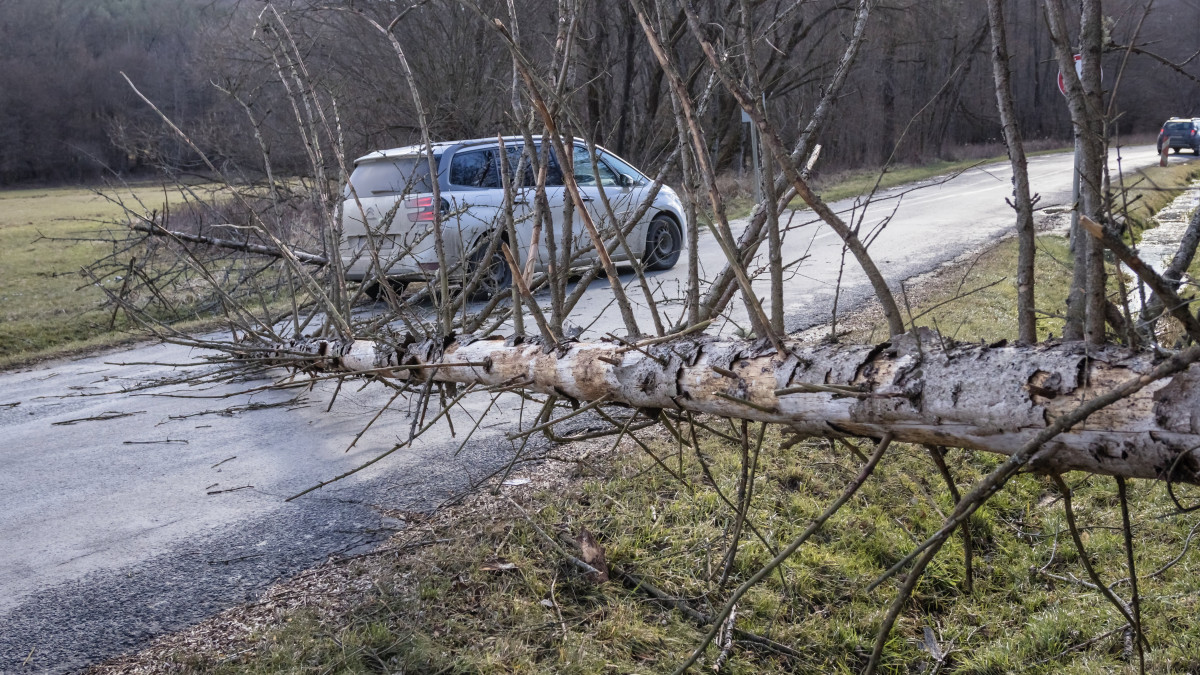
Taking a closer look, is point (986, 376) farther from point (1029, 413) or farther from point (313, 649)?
point (313, 649)

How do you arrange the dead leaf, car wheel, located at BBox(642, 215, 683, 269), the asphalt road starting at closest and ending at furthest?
the asphalt road < the dead leaf < car wheel, located at BBox(642, 215, 683, 269)

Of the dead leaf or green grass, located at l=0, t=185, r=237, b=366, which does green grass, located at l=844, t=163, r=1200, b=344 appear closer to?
the dead leaf

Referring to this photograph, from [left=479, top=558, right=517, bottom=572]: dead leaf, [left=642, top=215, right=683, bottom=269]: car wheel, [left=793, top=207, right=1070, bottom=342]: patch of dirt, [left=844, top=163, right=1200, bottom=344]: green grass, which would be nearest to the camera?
[left=479, top=558, right=517, bottom=572]: dead leaf

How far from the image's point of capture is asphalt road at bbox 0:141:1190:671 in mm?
3160

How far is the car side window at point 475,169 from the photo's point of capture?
941 cm

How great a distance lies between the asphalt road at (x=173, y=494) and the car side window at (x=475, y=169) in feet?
12.4

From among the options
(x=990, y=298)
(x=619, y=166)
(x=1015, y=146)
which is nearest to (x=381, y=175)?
(x=619, y=166)

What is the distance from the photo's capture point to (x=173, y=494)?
169 inches

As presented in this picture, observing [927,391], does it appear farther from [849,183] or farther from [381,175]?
[849,183]

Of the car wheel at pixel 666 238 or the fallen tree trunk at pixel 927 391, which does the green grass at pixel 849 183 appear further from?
the fallen tree trunk at pixel 927 391

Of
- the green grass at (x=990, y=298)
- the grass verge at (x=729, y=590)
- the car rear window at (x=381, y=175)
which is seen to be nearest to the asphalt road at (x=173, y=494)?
the grass verge at (x=729, y=590)

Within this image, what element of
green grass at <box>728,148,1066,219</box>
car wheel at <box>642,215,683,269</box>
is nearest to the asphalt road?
car wheel at <box>642,215,683,269</box>

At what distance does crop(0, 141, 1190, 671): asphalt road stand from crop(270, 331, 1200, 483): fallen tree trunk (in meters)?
0.58

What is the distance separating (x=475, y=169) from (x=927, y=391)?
27.0ft
